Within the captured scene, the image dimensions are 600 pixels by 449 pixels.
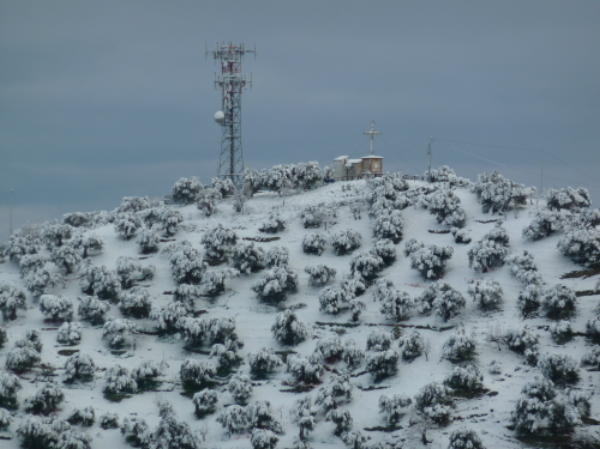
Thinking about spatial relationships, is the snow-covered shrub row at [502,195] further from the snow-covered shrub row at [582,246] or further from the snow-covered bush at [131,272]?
the snow-covered bush at [131,272]

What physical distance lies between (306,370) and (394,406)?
9.74 meters

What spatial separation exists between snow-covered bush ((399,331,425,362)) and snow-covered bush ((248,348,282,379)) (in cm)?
1035

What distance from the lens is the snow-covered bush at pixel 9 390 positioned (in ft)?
208

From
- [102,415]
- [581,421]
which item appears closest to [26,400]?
[102,415]

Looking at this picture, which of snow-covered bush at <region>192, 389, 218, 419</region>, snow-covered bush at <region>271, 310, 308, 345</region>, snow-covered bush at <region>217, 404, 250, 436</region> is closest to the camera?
snow-covered bush at <region>217, 404, 250, 436</region>

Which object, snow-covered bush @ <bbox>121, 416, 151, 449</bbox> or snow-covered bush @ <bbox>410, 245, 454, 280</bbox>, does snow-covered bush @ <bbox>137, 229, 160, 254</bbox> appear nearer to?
snow-covered bush @ <bbox>410, 245, 454, 280</bbox>

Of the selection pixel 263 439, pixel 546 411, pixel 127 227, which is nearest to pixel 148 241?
pixel 127 227

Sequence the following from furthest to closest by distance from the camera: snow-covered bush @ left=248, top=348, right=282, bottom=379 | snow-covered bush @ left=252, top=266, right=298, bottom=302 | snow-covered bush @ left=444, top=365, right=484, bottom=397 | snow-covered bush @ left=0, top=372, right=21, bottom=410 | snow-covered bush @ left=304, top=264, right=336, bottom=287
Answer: snow-covered bush @ left=304, top=264, right=336, bottom=287 → snow-covered bush @ left=252, top=266, right=298, bottom=302 → snow-covered bush @ left=248, top=348, right=282, bottom=379 → snow-covered bush @ left=0, top=372, right=21, bottom=410 → snow-covered bush @ left=444, top=365, right=484, bottom=397

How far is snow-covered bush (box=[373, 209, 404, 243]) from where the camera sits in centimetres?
8925

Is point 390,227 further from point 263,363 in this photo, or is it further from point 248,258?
point 263,363

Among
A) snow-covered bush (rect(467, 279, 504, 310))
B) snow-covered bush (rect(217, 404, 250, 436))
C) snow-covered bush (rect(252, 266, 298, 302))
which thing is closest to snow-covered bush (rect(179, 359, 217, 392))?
snow-covered bush (rect(217, 404, 250, 436))

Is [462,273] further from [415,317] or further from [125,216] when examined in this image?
[125,216]

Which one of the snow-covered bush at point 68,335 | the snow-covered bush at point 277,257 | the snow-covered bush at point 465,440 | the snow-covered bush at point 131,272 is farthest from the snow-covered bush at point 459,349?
the snow-covered bush at point 131,272

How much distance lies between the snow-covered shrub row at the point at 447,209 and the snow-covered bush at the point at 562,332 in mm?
26732
